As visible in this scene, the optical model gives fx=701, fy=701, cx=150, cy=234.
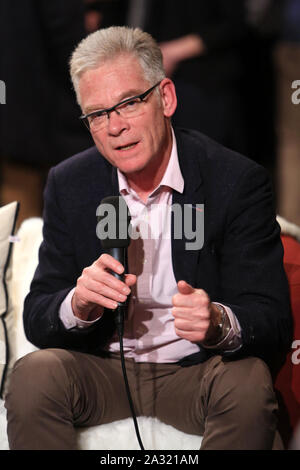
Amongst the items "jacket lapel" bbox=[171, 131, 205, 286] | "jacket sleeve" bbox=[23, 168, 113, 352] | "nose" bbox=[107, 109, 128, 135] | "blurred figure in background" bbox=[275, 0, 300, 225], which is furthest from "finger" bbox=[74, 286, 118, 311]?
"blurred figure in background" bbox=[275, 0, 300, 225]

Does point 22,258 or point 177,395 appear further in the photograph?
point 22,258

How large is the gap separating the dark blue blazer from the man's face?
97mm

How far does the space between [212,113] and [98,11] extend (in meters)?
0.56

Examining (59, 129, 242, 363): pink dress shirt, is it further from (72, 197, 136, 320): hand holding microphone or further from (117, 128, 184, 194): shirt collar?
(72, 197, 136, 320): hand holding microphone

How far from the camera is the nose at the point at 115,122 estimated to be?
4.48ft

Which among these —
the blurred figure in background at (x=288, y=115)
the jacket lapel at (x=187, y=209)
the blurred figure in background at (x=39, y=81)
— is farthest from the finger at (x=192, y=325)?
the blurred figure in background at (x=288, y=115)

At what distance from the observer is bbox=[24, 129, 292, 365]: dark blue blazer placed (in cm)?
138

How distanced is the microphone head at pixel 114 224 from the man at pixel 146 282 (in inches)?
1.3

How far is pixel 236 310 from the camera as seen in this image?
1.33 m

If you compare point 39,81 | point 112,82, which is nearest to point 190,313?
point 112,82

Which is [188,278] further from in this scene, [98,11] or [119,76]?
[98,11]

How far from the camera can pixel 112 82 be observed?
1.36 m

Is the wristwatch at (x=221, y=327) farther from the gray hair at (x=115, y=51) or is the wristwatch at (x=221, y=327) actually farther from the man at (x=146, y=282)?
the gray hair at (x=115, y=51)

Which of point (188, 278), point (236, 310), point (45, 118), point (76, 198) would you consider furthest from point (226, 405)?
point (45, 118)
